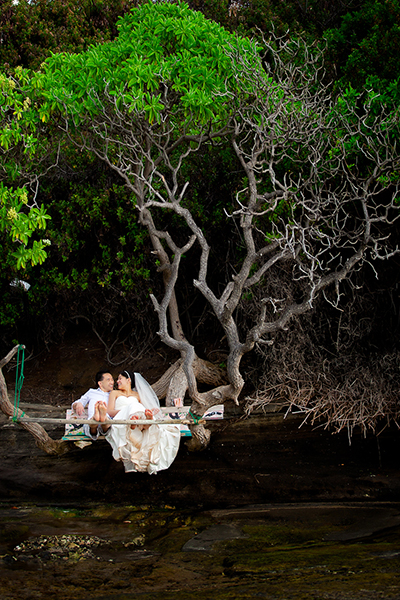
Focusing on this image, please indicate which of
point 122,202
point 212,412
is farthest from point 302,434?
point 122,202

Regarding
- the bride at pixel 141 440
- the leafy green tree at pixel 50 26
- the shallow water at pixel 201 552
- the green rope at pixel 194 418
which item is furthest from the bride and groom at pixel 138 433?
the leafy green tree at pixel 50 26

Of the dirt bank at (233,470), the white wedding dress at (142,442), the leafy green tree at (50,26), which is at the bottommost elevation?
the dirt bank at (233,470)

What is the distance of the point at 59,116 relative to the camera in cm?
673

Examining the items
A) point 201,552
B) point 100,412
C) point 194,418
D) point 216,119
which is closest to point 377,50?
point 216,119

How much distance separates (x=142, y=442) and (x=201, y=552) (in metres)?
1.42

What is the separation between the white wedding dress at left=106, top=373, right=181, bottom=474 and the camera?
568cm

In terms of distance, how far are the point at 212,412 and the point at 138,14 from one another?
4.68m

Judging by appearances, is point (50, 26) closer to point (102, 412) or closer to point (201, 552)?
point (102, 412)

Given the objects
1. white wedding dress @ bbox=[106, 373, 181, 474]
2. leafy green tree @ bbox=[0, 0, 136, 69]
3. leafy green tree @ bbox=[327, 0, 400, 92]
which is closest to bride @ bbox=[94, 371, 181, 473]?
white wedding dress @ bbox=[106, 373, 181, 474]

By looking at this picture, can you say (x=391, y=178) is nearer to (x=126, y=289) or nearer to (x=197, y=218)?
(x=197, y=218)

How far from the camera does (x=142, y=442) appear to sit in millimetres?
5730

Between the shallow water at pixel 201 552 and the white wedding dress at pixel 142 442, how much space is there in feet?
1.75

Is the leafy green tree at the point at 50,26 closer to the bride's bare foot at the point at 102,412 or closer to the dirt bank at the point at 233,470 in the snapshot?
the dirt bank at the point at 233,470

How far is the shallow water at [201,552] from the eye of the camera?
3846 mm
